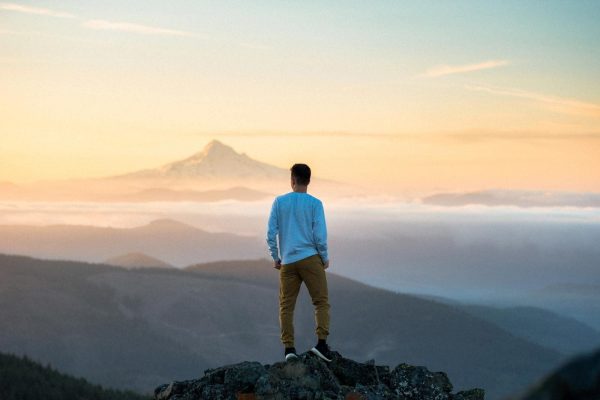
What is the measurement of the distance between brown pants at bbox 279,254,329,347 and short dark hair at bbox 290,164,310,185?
3.79 ft

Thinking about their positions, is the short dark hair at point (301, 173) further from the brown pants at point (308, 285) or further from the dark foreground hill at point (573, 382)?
the dark foreground hill at point (573, 382)

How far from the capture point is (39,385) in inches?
4087

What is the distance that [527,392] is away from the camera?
10.2 feet

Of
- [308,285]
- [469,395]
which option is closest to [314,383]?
[308,285]

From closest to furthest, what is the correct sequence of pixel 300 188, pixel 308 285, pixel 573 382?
pixel 573 382
pixel 300 188
pixel 308 285

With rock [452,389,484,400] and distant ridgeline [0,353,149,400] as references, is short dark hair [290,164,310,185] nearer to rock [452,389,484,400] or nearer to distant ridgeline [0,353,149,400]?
rock [452,389,484,400]

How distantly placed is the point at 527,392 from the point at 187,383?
11.0 metres

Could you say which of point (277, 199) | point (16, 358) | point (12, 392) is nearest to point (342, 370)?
point (277, 199)

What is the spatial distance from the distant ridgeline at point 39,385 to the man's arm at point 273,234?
88671 millimetres

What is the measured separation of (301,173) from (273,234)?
3.95 ft

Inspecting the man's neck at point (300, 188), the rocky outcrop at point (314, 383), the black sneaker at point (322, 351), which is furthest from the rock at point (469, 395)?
the man's neck at point (300, 188)

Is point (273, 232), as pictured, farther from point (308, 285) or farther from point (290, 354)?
point (290, 354)

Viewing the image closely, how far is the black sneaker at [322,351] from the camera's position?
13.6 meters

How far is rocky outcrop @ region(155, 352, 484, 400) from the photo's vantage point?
12.2 m
